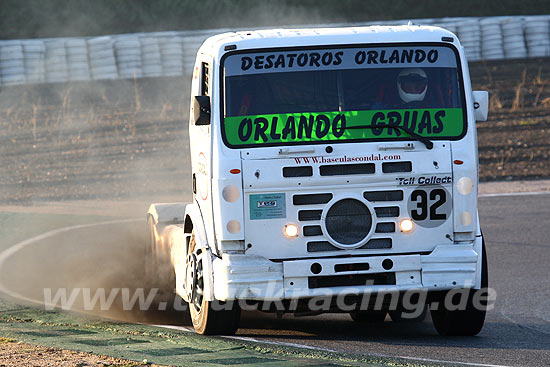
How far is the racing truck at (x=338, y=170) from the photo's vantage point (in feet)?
27.3

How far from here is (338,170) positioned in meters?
8.37

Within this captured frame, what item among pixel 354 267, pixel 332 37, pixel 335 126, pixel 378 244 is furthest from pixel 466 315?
pixel 332 37

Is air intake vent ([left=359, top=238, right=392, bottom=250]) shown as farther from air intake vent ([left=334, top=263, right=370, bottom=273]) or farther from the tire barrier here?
the tire barrier

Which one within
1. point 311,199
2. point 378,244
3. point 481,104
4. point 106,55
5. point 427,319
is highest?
point 106,55

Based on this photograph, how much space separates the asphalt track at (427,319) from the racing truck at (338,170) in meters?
0.51

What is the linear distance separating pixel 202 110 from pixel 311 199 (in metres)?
1.19

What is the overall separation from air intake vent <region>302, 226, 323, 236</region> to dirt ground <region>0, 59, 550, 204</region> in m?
11.9

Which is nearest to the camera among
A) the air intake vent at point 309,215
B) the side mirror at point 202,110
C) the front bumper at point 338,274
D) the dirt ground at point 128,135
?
the front bumper at point 338,274

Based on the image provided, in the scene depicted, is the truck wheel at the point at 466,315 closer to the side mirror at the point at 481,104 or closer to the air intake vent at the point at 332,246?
the air intake vent at the point at 332,246

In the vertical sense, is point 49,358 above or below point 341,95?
below

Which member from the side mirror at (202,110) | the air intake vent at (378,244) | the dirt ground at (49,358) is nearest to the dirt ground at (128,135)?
the side mirror at (202,110)

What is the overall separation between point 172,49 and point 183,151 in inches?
277

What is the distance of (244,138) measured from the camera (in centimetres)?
838

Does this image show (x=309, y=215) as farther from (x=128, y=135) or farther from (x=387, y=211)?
(x=128, y=135)
